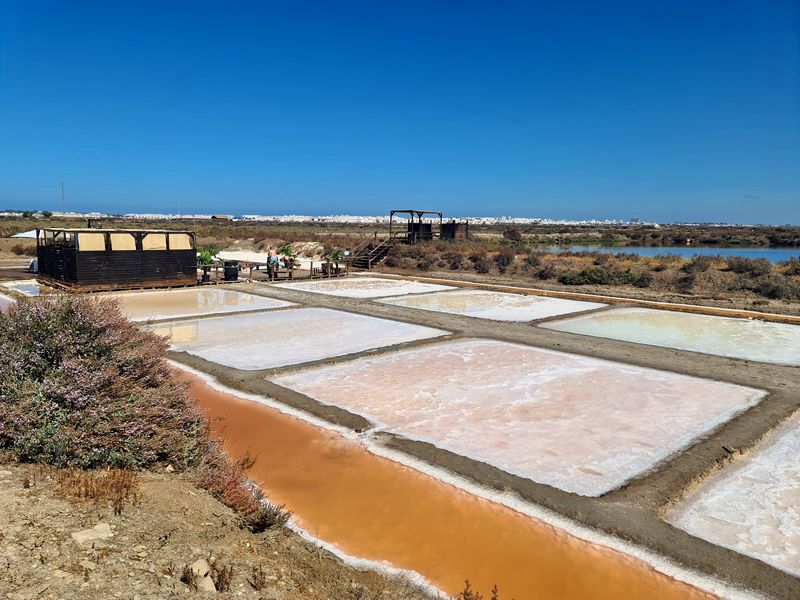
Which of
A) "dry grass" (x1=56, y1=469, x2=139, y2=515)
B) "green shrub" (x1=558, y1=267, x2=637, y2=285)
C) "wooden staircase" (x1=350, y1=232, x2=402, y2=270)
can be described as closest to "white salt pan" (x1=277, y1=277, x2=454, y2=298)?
"wooden staircase" (x1=350, y1=232, x2=402, y2=270)

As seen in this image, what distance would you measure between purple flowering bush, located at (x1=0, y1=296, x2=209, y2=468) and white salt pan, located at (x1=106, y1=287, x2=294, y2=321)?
27.6ft

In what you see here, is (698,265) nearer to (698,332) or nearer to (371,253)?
(698,332)

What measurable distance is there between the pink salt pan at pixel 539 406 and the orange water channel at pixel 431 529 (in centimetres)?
85

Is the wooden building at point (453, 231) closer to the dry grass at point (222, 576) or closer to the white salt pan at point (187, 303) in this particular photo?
the white salt pan at point (187, 303)

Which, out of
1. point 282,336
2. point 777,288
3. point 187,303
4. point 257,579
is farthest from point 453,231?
point 257,579

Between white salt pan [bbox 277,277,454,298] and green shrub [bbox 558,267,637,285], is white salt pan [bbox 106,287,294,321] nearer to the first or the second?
white salt pan [bbox 277,277,454,298]

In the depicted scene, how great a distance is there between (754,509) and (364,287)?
17579mm

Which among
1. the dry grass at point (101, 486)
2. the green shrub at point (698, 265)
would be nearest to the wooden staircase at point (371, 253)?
the green shrub at point (698, 265)

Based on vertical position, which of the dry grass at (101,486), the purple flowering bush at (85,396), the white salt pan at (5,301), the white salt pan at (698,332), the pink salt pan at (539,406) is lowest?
the pink salt pan at (539,406)

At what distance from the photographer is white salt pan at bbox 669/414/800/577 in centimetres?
427

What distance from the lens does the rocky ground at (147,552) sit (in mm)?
2934

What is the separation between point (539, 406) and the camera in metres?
7.42

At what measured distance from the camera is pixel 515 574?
3893 mm

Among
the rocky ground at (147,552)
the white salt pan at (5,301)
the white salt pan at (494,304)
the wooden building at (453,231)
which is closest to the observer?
the rocky ground at (147,552)
